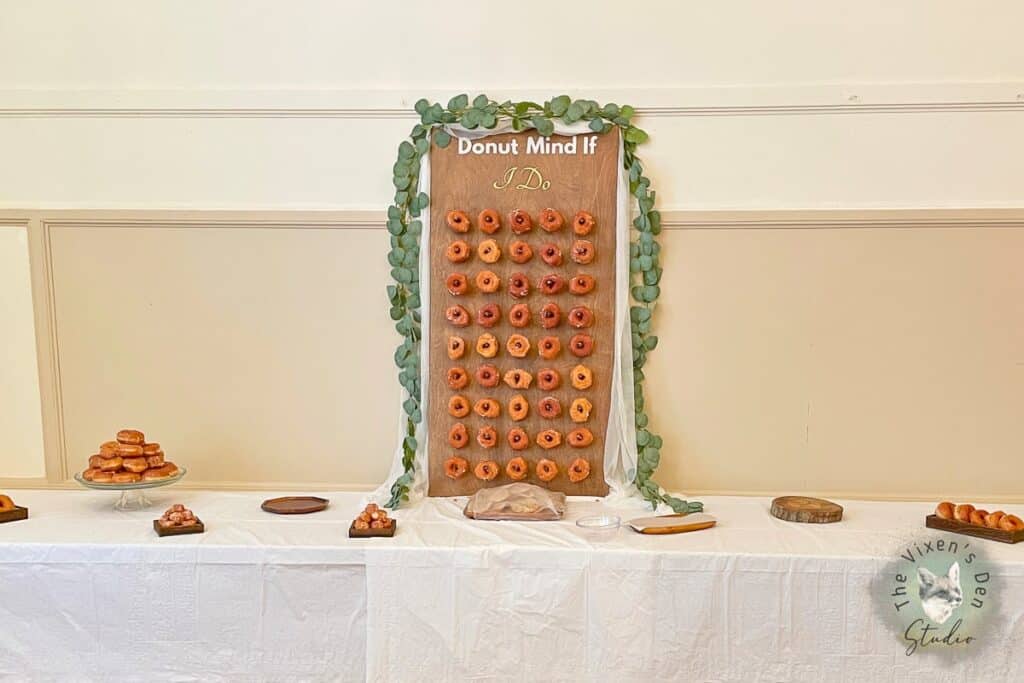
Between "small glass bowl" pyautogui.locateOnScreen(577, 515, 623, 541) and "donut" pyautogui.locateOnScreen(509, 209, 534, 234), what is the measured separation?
3.14 feet

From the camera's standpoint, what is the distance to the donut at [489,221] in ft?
8.07

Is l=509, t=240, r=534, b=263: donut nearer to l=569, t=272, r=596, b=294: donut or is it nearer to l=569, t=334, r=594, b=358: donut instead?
l=569, t=272, r=596, b=294: donut

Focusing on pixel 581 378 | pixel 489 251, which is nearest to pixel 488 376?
pixel 581 378

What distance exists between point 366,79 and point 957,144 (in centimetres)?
202

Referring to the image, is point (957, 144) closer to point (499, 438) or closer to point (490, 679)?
point (499, 438)

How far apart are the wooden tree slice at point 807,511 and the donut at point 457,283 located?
1.22 meters

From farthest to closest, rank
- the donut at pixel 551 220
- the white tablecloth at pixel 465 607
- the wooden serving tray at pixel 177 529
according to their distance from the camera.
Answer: the donut at pixel 551 220
the wooden serving tray at pixel 177 529
the white tablecloth at pixel 465 607

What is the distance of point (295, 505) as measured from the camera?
237 centimetres

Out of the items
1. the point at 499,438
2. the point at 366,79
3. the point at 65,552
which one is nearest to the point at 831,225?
the point at 499,438

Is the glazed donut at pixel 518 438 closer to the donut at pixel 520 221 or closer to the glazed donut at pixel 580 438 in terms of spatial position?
the glazed donut at pixel 580 438

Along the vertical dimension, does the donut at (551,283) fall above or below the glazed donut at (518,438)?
above

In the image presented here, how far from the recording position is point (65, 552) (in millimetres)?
2074

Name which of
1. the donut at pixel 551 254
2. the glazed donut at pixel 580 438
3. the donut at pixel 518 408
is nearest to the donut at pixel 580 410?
the glazed donut at pixel 580 438

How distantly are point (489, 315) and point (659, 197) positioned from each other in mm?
712
